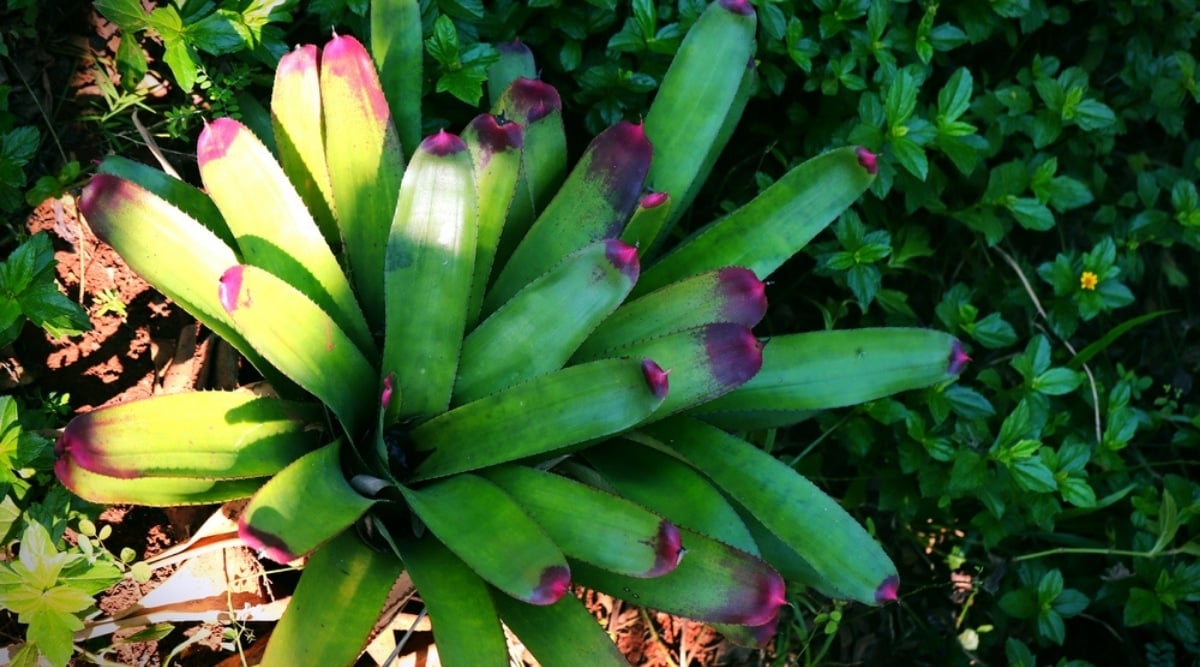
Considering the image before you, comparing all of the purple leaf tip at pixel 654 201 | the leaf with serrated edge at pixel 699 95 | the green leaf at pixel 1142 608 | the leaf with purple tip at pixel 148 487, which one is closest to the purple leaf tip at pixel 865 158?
the leaf with serrated edge at pixel 699 95

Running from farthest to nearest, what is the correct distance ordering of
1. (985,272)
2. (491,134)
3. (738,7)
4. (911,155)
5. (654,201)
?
(985,272) → (911,155) → (738,7) → (654,201) → (491,134)

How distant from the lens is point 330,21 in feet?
6.83

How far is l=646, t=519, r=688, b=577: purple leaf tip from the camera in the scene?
1423mm

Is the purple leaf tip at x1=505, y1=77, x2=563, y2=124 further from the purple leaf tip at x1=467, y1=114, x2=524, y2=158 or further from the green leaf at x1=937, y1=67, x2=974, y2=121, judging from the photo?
the green leaf at x1=937, y1=67, x2=974, y2=121

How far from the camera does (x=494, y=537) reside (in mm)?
1425

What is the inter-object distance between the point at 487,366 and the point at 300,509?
0.37 m

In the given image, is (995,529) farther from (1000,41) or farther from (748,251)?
(1000,41)

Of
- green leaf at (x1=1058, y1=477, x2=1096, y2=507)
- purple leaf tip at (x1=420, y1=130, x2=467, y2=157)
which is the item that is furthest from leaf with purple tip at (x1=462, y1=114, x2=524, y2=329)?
green leaf at (x1=1058, y1=477, x2=1096, y2=507)

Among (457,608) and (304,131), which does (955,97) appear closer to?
(304,131)

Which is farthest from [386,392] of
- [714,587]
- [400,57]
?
[400,57]

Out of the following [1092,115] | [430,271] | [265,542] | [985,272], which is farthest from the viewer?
[985,272]

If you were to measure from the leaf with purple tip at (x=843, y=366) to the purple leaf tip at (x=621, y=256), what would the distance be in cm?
39

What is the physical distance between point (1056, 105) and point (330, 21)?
5.82ft

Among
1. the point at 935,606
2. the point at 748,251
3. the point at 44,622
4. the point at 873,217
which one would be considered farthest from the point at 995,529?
the point at 44,622
